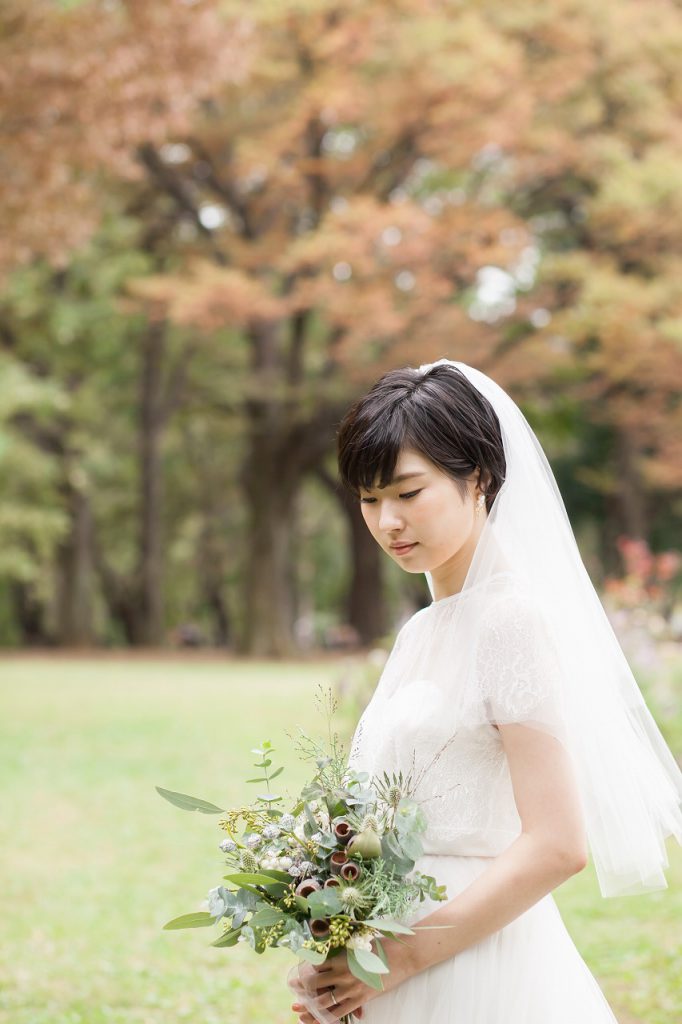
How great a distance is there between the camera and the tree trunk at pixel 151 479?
92.0ft

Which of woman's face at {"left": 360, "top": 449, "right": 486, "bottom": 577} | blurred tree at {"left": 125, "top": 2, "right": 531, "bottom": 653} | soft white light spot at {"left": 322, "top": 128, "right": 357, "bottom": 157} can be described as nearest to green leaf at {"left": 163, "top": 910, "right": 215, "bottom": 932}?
woman's face at {"left": 360, "top": 449, "right": 486, "bottom": 577}

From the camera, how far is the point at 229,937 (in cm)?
226

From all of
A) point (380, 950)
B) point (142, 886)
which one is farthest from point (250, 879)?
point (142, 886)

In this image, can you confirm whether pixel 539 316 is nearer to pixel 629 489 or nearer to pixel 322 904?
pixel 629 489

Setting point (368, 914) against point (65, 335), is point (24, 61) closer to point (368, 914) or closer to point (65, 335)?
point (368, 914)

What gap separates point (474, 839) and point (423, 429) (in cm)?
82

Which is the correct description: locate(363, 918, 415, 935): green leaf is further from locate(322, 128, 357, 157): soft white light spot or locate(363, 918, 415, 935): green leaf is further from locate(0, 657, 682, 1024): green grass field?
locate(322, 128, 357, 157): soft white light spot

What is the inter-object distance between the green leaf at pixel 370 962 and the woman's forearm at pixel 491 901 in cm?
15

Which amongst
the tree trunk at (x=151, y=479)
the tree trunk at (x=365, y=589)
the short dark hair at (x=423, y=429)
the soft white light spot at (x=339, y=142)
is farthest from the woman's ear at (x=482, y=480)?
the tree trunk at (x=151, y=479)

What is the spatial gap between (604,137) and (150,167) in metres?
8.73

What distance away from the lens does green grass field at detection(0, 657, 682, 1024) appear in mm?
5805

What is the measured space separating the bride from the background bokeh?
3.41 meters

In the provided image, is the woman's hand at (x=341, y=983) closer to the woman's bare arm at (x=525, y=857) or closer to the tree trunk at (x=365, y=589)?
the woman's bare arm at (x=525, y=857)

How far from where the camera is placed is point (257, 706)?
1545cm
